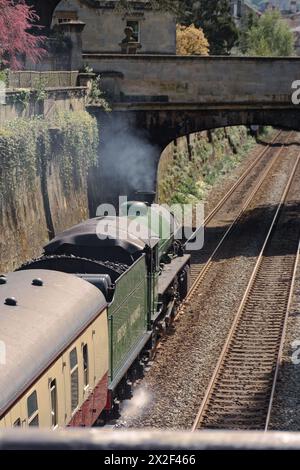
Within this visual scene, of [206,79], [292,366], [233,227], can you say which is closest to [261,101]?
[206,79]

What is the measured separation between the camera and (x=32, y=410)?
780 cm

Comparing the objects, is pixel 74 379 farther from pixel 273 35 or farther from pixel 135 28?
pixel 273 35

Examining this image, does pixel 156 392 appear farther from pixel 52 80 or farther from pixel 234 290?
pixel 52 80

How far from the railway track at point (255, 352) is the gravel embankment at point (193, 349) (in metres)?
0.24

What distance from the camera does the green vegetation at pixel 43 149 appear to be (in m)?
18.9

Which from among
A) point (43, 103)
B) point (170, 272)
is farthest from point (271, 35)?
point (170, 272)

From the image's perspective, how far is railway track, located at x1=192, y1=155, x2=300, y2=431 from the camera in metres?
13.4

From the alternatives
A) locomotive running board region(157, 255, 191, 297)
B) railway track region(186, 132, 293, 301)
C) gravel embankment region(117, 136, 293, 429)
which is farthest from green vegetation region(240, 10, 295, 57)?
locomotive running board region(157, 255, 191, 297)

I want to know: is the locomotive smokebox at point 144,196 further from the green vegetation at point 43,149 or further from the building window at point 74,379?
the building window at point 74,379

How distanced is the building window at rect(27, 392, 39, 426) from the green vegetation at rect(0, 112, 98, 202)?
1102 cm

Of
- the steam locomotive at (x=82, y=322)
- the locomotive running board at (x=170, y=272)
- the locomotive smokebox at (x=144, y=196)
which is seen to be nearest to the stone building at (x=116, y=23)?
the locomotive smokebox at (x=144, y=196)

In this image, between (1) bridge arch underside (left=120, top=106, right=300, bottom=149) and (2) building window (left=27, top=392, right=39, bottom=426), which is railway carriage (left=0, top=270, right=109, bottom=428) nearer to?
(2) building window (left=27, top=392, right=39, bottom=426)

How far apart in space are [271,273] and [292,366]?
28.5 ft
